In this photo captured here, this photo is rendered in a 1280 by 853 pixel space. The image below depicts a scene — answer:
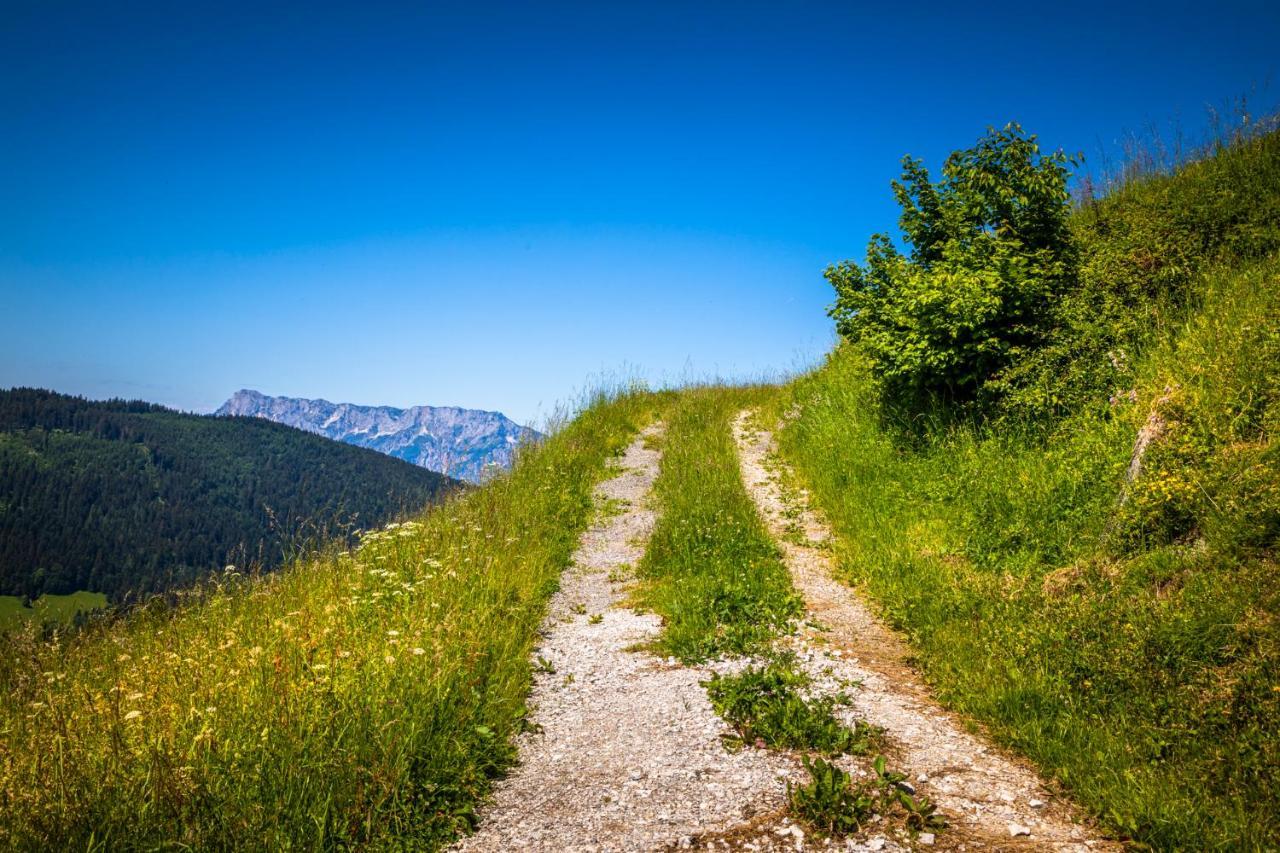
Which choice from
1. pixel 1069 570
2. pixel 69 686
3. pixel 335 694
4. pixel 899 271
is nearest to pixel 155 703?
pixel 335 694

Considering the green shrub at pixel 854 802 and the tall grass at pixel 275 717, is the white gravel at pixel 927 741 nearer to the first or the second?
the green shrub at pixel 854 802

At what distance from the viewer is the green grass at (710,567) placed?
7.01 metres

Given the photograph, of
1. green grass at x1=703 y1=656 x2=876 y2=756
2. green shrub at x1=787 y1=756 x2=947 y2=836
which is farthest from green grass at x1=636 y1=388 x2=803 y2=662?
green shrub at x1=787 y1=756 x2=947 y2=836

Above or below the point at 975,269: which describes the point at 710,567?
below

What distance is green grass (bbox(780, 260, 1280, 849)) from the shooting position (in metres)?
3.99

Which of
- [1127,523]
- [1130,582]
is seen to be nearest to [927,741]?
[1130,582]

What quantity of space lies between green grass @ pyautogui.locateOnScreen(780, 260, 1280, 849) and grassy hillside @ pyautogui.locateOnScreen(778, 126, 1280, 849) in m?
0.02

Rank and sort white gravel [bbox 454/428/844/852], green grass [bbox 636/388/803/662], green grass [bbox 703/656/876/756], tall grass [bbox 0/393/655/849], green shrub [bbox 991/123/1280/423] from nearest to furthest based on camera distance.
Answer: tall grass [bbox 0/393/655/849] < white gravel [bbox 454/428/844/852] < green grass [bbox 703/656/876/756] < green grass [bbox 636/388/803/662] < green shrub [bbox 991/123/1280/423]

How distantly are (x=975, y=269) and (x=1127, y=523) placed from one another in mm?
5215

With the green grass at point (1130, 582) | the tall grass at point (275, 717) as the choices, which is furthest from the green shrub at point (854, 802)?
the tall grass at point (275, 717)

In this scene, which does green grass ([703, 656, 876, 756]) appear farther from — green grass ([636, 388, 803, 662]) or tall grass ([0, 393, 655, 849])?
tall grass ([0, 393, 655, 849])

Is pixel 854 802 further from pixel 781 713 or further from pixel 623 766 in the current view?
pixel 623 766

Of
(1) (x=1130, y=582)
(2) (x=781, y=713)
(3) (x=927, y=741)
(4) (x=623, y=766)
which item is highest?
(1) (x=1130, y=582)

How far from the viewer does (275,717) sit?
4367mm
